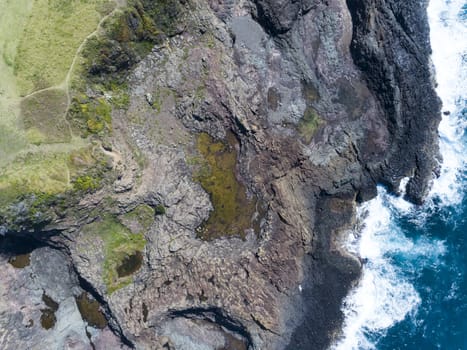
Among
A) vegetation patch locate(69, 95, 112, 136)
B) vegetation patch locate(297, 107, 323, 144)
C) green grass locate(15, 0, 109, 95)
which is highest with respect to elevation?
green grass locate(15, 0, 109, 95)

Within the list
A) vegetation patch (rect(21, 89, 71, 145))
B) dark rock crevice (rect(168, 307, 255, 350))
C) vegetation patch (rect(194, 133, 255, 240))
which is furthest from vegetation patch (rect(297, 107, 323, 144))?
vegetation patch (rect(21, 89, 71, 145))

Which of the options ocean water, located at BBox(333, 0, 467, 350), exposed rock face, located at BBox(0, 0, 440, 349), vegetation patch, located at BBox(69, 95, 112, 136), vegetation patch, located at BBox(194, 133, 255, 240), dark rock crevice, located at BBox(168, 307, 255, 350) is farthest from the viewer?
ocean water, located at BBox(333, 0, 467, 350)

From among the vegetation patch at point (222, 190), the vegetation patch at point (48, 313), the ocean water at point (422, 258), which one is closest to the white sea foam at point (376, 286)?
the ocean water at point (422, 258)

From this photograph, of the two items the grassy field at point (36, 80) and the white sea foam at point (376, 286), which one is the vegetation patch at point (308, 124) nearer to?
the white sea foam at point (376, 286)

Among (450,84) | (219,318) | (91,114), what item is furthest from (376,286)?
(91,114)

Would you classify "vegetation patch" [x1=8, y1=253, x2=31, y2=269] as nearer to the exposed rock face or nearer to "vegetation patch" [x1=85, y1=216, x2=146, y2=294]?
the exposed rock face

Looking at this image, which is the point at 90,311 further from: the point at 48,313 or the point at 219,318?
the point at 219,318
